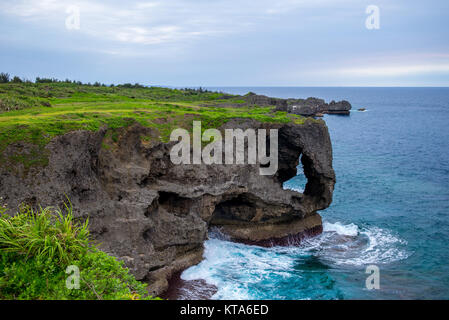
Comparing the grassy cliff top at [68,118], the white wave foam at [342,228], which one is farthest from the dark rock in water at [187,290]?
the white wave foam at [342,228]

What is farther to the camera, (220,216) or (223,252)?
(220,216)

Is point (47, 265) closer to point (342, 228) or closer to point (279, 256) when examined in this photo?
point (279, 256)

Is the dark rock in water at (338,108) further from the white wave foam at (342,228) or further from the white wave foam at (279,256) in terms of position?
the white wave foam at (279,256)

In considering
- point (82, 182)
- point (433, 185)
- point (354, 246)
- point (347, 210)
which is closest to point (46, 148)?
point (82, 182)

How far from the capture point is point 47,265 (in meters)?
9.59

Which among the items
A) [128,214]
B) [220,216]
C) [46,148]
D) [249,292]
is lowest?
[249,292]

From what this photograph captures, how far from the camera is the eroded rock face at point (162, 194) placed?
20.9 metres

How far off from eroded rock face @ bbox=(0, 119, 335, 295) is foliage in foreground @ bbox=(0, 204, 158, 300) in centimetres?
1003

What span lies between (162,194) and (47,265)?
16.9m

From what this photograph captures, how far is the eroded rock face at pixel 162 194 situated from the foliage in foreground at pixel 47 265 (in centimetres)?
1003
